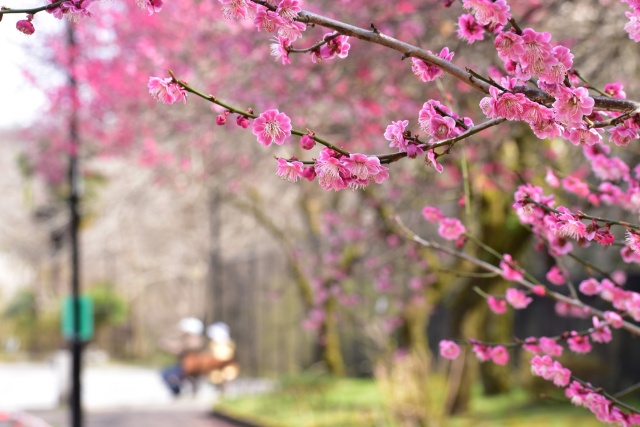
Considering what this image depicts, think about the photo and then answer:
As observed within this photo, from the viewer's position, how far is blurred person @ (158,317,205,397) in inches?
864

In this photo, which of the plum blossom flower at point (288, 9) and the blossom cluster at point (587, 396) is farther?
the blossom cluster at point (587, 396)

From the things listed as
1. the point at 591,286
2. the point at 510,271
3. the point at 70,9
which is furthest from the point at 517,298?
the point at 70,9

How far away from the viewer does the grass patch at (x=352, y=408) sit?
37.3 feet

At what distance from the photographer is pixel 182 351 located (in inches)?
879

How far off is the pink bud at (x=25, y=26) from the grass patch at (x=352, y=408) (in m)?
6.97

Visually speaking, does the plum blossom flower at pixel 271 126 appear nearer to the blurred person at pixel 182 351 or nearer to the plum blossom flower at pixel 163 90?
the plum blossom flower at pixel 163 90

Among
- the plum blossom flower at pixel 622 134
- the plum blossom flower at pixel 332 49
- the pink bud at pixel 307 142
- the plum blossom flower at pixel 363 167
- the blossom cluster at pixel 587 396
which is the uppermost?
the plum blossom flower at pixel 332 49

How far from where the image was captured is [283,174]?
119 inches

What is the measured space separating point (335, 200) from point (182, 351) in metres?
7.22

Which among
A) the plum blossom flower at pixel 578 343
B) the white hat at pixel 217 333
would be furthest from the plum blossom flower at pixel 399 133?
the white hat at pixel 217 333

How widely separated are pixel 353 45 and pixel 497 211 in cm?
441

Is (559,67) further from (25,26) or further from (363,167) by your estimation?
(25,26)

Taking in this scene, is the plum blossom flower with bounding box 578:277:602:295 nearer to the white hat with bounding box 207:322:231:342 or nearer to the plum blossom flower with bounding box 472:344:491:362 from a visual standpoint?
the plum blossom flower with bounding box 472:344:491:362

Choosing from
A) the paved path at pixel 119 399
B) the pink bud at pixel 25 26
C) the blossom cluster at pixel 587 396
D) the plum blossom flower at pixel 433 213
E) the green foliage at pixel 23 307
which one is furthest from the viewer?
A: the green foliage at pixel 23 307
